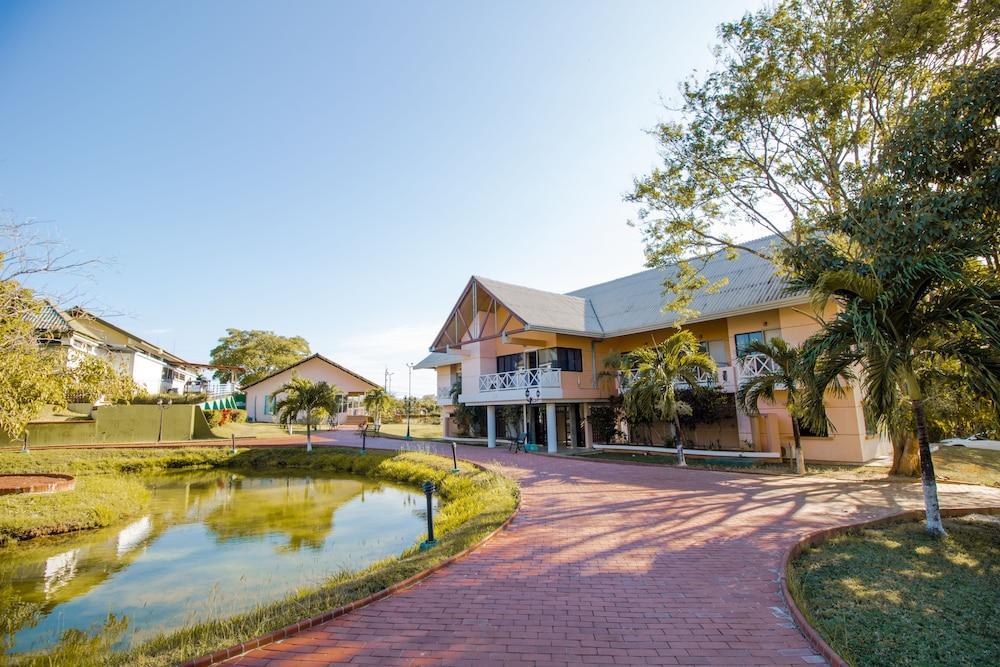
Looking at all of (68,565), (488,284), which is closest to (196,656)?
(68,565)

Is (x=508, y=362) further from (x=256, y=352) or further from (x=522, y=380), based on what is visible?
(x=256, y=352)

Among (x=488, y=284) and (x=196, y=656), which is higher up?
(x=488, y=284)

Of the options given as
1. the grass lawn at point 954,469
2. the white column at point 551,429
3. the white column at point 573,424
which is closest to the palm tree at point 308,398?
the white column at point 551,429

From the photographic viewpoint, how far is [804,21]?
11.3 metres

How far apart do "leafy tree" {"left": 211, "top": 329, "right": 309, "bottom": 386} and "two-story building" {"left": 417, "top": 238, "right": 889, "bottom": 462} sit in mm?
30643

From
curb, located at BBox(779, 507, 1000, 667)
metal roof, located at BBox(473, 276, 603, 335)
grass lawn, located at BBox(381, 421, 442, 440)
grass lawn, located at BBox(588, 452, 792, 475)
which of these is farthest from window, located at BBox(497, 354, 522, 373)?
curb, located at BBox(779, 507, 1000, 667)

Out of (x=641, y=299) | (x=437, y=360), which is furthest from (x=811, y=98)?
(x=437, y=360)

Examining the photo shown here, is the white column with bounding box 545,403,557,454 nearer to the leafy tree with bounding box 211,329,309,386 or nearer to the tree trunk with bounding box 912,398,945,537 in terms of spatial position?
the tree trunk with bounding box 912,398,945,537

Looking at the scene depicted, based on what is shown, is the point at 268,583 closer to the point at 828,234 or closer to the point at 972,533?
the point at 972,533

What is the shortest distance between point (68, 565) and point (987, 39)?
19.5 metres

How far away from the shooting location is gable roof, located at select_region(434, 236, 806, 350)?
17422 mm

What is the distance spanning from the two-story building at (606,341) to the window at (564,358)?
0.05 metres

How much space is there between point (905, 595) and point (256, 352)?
54.5 metres

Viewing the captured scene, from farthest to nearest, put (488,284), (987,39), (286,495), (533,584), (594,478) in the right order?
(488,284), (286,495), (594,478), (987,39), (533,584)
